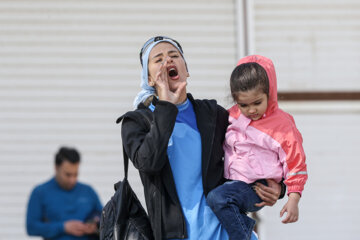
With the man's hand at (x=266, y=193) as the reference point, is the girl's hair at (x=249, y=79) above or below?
above

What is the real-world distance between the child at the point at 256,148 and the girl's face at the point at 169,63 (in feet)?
0.78

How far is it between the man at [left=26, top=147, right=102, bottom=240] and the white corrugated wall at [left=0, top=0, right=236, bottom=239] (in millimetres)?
Result: 980

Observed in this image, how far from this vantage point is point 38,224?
5258 mm

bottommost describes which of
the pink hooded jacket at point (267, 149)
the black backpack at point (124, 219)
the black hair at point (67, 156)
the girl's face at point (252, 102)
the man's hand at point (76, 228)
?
the man's hand at point (76, 228)

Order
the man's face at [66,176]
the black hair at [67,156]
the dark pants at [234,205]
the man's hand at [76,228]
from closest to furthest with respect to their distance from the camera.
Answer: the dark pants at [234,205] < the man's hand at [76,228] < the man's face at [66,176] < the black hair at [67,156]

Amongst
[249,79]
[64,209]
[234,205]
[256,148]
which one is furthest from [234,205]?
[64,209]

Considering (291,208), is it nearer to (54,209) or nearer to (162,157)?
(162,157)

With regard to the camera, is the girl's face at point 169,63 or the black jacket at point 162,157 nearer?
the black jacket at point 162,157

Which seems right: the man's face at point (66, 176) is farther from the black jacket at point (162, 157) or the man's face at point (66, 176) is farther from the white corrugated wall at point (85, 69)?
the black jacket at point (162, 157)

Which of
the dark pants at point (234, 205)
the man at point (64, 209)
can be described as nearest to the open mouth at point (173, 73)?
the dark pants at point (234, 205)

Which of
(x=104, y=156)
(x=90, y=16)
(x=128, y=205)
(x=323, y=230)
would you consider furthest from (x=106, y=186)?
(x=128, y=205)

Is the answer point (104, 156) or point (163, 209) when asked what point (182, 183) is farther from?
point (104, 156)

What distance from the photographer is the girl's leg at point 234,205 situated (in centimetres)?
253

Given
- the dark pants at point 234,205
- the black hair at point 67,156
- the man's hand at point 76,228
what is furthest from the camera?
the black hair at point 67,156
